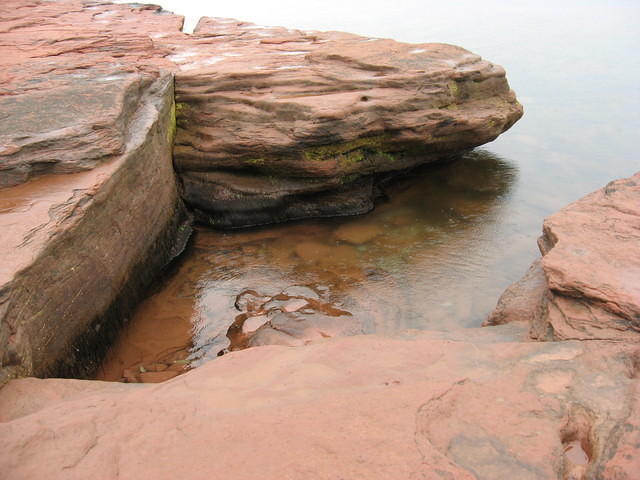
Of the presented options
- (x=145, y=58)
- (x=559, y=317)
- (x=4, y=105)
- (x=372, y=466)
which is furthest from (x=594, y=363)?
(x=145, y=58)

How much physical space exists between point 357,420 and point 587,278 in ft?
5.48

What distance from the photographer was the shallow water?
420 centimetres

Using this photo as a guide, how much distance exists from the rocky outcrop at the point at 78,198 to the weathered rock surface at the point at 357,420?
1.61ft

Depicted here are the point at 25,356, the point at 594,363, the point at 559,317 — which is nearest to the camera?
the point at 594,363

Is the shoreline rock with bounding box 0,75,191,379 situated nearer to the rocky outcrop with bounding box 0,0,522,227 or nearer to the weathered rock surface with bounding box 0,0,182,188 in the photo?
the weathered rock surface with bounding box 0,0,182,188

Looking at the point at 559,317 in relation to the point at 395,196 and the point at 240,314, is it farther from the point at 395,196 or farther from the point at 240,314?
the point at 395,196

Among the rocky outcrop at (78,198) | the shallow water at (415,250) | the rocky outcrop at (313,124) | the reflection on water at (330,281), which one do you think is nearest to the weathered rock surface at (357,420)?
the rocky outcrop at (78,198)

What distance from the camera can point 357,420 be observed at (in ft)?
6.81

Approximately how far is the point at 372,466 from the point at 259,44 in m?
5.82

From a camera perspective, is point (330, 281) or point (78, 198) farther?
point (330, 281)

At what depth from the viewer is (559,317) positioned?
299cm

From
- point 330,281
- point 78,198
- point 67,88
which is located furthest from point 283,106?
point 78,198

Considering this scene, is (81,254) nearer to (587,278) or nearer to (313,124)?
(313,124)

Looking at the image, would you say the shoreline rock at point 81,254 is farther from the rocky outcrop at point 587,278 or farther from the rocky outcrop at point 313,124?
the rocky outcrop at point 587,278
